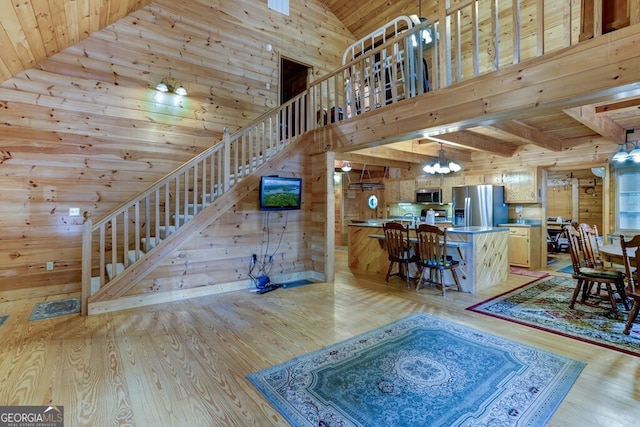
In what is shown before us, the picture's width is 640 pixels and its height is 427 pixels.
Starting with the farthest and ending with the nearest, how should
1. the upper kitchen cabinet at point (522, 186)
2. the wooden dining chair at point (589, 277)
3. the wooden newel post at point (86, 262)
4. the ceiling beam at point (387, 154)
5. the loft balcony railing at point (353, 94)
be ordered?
the upper kitchen cabinet at point (522, 186) < the ceiling beam at point (387, 154) < the wooden newel post at point (86, 262) < the wooden dining chair at point (589, 277) < the loft balcony railing at point (353, 94)

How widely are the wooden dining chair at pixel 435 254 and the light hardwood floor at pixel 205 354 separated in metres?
0.32

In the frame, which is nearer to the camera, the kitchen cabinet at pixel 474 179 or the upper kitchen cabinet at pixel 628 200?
the upper kitchen cabinet at pixel 628 200

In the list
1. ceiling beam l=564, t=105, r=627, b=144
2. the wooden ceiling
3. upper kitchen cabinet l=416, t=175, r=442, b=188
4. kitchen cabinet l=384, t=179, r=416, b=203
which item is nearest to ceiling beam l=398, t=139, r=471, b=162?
the wooden ceiling

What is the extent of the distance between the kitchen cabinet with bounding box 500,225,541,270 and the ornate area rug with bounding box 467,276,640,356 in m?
1.58

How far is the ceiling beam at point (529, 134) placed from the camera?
4301mm

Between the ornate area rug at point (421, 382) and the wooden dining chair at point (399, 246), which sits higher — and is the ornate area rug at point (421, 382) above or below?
below

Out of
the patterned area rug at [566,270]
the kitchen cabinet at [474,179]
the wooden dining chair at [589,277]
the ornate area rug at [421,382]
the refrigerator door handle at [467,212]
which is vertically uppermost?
the kitchen cabinet at [474,179]

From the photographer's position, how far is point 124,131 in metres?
4.84

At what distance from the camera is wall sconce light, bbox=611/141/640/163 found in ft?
15.2

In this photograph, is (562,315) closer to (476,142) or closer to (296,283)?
(476,142)

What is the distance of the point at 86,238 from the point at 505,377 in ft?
14.6

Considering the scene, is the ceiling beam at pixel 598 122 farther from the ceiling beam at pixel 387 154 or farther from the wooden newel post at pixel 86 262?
the wooden newel post at pixel 86 262

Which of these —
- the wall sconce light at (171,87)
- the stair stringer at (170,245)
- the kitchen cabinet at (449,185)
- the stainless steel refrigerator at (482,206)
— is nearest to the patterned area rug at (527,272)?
the stainless steel refrigerator at (482,206)

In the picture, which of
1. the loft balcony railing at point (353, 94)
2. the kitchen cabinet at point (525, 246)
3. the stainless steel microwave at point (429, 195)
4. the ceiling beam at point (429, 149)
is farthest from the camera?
the stainless steel microwave at point (429, 195)
